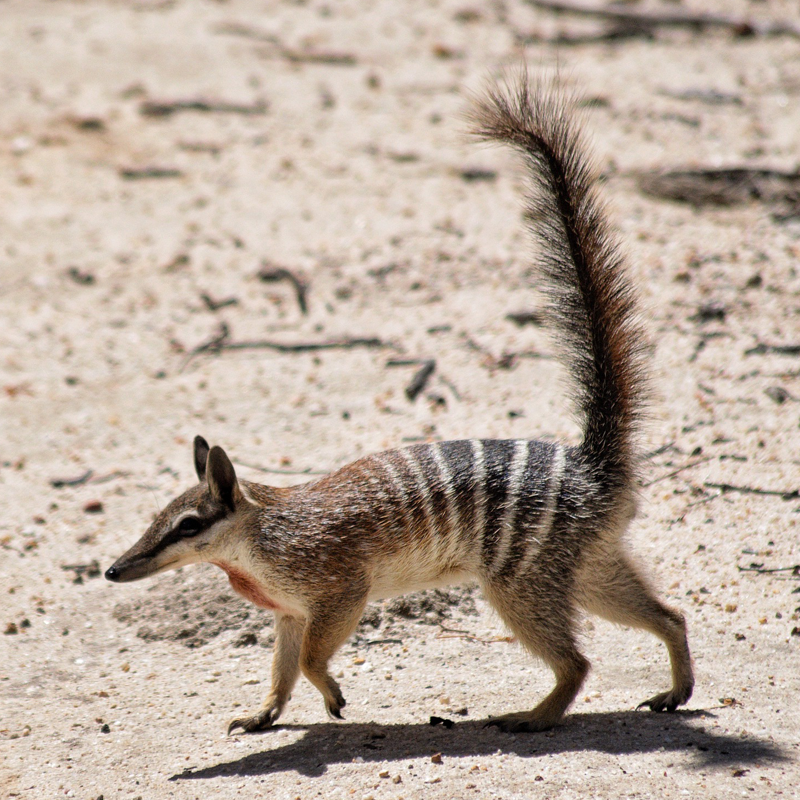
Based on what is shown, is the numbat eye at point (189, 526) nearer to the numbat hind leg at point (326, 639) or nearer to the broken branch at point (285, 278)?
the numbat hind leg at point (326, 639)

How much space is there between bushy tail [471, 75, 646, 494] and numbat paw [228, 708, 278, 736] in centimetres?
Answer: 144

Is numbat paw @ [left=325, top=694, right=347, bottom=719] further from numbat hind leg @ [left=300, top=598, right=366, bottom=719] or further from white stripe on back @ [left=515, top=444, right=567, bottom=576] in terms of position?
white stripe on back @ [left=515, top=444, right=567, bottom=576]

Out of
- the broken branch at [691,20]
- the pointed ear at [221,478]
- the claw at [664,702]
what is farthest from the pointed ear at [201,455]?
the broken branch at [691,20]

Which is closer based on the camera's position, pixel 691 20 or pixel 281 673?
pixel 281 673

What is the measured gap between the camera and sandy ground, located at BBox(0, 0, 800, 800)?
3518 millimetres

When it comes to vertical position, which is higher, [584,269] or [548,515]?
[584,269]

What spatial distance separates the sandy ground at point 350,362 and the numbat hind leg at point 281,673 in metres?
0.10

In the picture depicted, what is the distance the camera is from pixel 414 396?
5637 millimetres

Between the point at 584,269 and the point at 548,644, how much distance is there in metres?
1.29

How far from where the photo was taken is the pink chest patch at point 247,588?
364 centimetres

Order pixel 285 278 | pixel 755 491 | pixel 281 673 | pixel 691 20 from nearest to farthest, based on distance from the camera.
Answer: pixel 281 673 → pixel 755 491 → pixel 285 278 → pixel 691 20

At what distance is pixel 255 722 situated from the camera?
3672mm

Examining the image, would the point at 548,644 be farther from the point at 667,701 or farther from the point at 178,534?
the point at 178,534

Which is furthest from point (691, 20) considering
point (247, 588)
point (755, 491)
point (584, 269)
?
point (247, 588)
